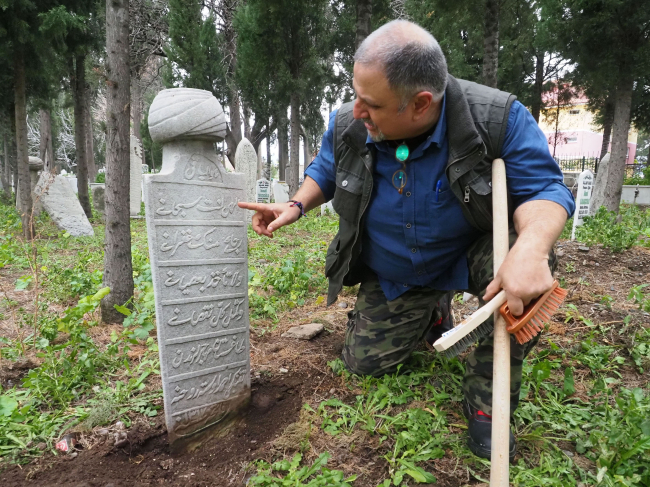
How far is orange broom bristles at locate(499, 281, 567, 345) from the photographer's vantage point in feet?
4.36

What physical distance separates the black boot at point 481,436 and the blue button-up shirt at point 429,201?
62 centimetres

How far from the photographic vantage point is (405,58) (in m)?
1.51

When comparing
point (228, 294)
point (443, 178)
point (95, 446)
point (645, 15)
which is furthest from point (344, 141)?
point (645, 15)

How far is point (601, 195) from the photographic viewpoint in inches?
349

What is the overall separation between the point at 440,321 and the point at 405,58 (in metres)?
1.60

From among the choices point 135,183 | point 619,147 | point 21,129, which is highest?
point 21,129

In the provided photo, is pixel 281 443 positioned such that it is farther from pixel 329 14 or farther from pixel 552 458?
pixel 329 14

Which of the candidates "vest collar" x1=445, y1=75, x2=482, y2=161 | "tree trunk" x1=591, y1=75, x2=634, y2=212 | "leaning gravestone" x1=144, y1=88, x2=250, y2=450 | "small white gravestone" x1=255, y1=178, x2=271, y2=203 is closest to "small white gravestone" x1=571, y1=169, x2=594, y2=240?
"tree trunk" x1=591, y1=75, x2=634, y2=212

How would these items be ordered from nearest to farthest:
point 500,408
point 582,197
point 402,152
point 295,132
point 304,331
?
point 500,408
point 402,152
point 304,331
point 582,197
point 295,132

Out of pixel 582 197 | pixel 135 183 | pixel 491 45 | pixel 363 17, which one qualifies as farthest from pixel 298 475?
pixel 135 183

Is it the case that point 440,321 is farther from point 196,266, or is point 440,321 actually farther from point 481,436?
point 196,266

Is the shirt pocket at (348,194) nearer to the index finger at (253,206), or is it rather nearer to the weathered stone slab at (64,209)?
the index finger at (253,206)

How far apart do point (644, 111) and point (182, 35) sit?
1436 cm

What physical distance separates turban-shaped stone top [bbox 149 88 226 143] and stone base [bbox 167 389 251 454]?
1292 mm
